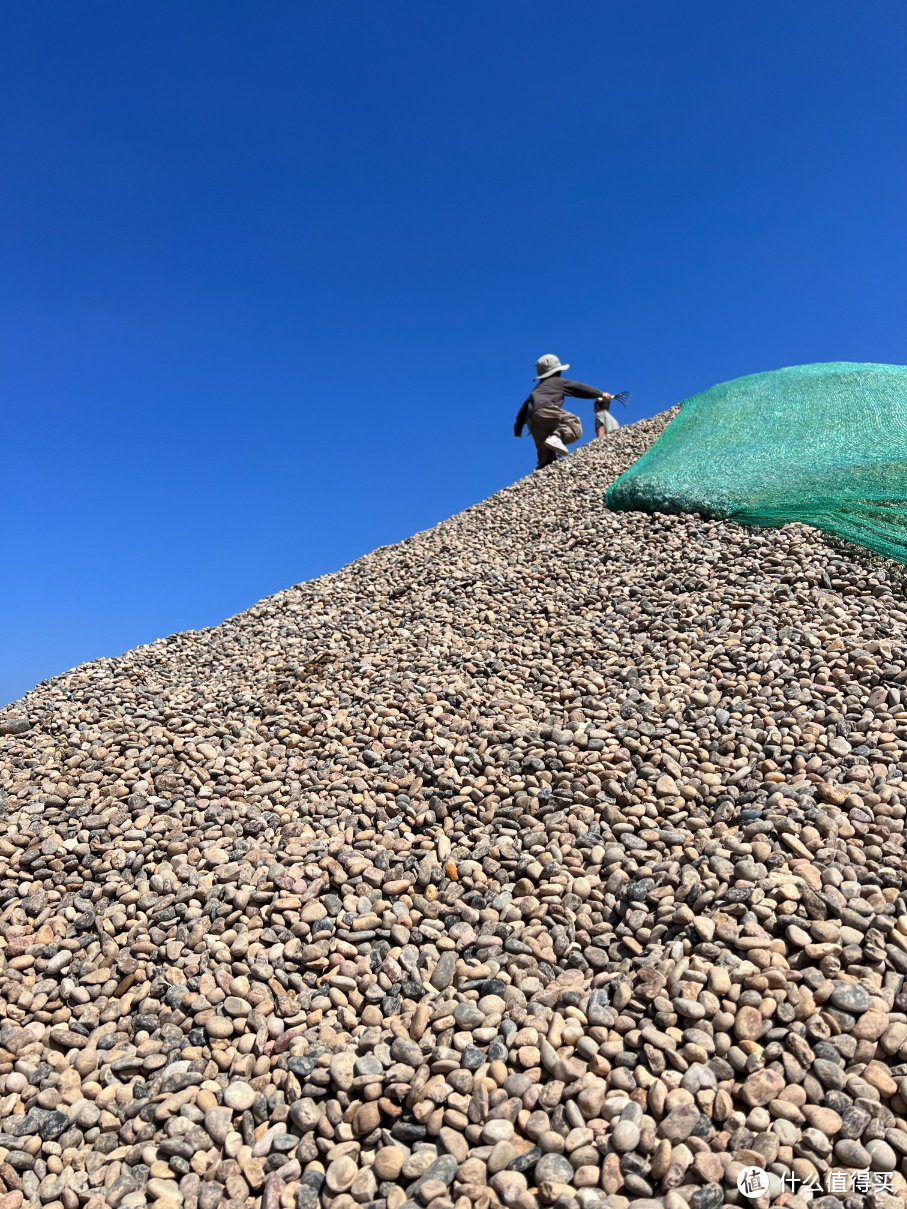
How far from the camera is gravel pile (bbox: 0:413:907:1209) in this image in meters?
2.05

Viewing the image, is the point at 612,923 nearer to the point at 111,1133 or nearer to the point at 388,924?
the point at 388,924

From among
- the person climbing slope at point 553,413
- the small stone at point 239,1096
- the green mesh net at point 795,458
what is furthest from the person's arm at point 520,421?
the small stone at point 239,1096

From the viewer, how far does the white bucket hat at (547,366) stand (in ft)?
34.2

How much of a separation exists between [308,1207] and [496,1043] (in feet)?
2.06

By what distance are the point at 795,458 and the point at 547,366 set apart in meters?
4.77

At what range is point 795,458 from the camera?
251 inches

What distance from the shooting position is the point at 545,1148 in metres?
1.99

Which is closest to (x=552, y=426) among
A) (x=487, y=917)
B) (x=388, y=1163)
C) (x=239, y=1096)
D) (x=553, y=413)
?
(x=553, y=413)

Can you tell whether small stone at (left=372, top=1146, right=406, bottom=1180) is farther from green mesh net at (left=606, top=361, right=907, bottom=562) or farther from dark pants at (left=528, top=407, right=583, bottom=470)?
dark pants at (left=528, top=407, right=583, bottom=470)

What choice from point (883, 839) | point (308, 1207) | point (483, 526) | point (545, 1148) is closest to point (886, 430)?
point (483, 526)

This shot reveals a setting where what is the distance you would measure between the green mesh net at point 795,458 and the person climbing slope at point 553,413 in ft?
5.81

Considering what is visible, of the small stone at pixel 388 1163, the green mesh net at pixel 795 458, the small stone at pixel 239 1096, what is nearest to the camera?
the small stone at pixel 388 1163

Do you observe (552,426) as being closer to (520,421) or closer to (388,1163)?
(520,421)

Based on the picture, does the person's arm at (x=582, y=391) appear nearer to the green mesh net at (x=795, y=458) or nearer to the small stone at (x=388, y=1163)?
the green mesh net at (x=795, y=458)
